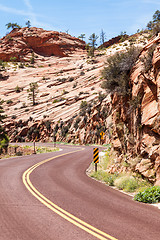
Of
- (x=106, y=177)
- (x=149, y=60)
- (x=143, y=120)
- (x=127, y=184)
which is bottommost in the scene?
(x=106, y=177)

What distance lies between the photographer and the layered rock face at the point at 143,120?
8953 mm

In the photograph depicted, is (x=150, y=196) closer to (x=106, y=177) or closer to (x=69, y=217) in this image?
(x=69, y=217)

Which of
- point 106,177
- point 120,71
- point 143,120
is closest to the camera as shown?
point 143,120

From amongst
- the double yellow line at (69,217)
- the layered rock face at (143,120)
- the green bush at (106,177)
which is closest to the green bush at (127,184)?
the green bush at (106,177)

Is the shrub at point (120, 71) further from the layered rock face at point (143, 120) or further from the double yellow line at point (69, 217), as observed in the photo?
the double yellow line at point (69, 217)

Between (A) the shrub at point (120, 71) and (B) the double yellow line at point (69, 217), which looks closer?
(B) the double yellow line at point (69, 217)

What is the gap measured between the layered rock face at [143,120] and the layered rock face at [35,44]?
102200 mm

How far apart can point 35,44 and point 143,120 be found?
112540 millimetres

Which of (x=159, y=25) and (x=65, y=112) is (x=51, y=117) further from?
(x=159, y=25)

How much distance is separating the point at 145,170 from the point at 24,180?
238 inches

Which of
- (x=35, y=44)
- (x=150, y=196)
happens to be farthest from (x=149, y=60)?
(x=35, y=44)

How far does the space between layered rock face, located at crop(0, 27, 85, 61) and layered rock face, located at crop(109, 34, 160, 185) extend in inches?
4024

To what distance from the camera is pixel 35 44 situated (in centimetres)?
11175

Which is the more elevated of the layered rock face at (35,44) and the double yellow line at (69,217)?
the layered rock face at (35,44)
